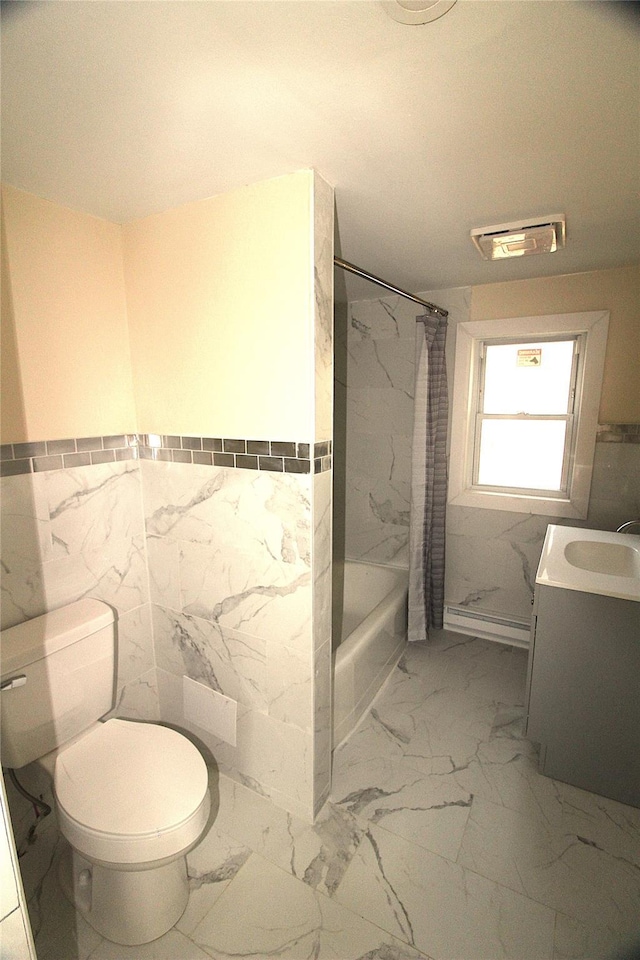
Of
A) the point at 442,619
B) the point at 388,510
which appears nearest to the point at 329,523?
the point at 388,510

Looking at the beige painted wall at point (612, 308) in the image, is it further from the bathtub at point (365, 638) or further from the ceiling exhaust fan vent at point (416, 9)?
the ceiling exhaust fan vent at point (416, 9)

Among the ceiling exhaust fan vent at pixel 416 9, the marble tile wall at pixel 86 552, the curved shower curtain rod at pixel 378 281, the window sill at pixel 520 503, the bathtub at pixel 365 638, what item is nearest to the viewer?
the ceiling exhaust fan vent at pixel 416 9

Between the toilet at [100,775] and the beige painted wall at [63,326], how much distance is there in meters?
0.72

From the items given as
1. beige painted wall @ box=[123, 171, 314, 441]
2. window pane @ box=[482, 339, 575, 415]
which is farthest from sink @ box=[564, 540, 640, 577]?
beige painted wall @ box=[123, 171, 314, 441]

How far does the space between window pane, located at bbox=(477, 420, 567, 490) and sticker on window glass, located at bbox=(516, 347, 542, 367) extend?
35 centimetres

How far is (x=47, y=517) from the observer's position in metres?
1.54

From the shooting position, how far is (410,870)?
58.4 inches

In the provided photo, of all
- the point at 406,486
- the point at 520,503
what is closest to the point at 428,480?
the point at 406,486

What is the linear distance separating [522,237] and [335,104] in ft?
3.58

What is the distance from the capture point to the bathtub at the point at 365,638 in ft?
6.49

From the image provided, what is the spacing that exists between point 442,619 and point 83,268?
2.79 meters

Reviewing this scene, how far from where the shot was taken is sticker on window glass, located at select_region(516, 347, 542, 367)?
265 centimetres

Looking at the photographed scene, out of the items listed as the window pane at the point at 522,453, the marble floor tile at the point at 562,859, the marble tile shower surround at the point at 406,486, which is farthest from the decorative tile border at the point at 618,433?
the marble floor tile at the point at 562,859

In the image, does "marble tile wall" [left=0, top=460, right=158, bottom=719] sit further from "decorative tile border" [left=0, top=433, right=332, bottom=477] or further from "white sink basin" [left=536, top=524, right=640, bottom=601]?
"white sink basin" [left=536, top=524, right=640, bottom=601]
